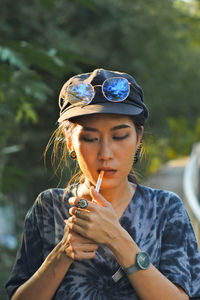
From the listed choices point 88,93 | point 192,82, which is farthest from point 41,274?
point 192,82

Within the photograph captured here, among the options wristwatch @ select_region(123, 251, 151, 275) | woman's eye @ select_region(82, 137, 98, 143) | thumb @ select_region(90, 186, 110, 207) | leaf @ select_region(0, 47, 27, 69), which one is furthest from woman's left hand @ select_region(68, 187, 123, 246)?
leaf @ select_region(0, 47, 27, 69)

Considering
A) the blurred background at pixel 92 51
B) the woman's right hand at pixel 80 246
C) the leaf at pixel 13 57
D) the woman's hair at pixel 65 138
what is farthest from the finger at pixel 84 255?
the blurred background at pixel 92 51

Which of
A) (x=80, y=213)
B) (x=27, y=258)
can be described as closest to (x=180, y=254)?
(x=80, y=213)

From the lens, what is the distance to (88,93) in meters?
2.01

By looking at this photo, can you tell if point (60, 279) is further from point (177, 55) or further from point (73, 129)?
point (177, 55)

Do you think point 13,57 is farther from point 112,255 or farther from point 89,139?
point 112,255

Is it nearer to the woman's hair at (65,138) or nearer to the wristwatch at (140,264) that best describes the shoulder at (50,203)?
the woman's hair at (65,138)

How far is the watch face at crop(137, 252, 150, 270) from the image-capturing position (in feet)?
6.16

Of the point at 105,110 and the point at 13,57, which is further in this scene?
the point at 13,57

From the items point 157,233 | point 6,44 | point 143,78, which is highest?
point 143,78

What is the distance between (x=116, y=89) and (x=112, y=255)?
59cm

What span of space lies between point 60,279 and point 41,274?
0.07 meters

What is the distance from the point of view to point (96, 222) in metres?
1.83

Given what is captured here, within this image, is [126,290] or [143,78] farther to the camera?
[143,78]
